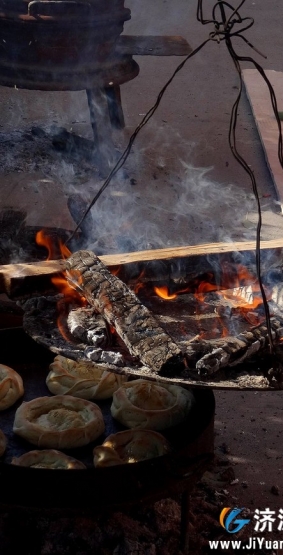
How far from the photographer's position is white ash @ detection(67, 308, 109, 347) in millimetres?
2549

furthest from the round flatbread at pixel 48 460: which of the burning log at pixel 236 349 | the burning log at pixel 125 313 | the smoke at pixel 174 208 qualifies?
the smoke at pixel 174 208

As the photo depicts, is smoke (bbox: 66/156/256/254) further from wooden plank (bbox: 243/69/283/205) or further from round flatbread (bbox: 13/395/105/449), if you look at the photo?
round flatbread (bbox: 13/395/105/449)

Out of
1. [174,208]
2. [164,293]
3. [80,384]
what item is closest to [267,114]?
[174,208]

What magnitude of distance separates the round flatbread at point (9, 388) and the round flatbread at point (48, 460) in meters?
0.37

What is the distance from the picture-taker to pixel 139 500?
98.9 inches

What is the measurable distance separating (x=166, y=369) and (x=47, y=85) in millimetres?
4152

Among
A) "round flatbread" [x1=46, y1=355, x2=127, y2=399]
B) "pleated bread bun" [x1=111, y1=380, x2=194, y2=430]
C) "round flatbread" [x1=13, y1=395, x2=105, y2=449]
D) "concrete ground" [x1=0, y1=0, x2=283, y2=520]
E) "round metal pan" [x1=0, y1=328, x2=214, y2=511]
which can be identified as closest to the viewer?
"round metal pan" [x1=0, y1=328, x2=214, y2=511]

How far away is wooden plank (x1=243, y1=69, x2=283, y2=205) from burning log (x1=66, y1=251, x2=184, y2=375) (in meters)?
4.35

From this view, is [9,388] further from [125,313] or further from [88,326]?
[125,313]

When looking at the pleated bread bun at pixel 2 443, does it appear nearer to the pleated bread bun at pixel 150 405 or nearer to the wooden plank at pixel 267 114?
the pleated bread bun at pixel 150 405

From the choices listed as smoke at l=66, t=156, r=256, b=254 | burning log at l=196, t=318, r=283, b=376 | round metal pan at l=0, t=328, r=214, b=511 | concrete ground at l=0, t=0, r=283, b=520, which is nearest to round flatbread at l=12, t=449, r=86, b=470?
round metal pan at l=0, t=328, r=214, b=511

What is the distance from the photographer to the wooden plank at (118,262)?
112 inches

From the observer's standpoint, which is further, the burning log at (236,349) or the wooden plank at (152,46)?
the wooden plank at (152,46)

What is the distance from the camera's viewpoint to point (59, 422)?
295 cm
